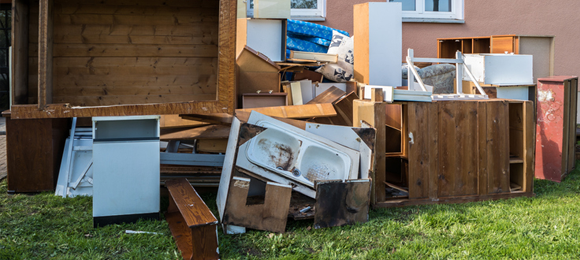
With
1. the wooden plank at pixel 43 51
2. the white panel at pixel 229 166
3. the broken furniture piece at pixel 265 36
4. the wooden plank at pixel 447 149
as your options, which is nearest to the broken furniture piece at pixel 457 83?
the wooden plank at pixel 447 149

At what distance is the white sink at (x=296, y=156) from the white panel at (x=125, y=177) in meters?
0.76

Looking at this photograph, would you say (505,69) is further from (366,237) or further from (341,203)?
(366,237)

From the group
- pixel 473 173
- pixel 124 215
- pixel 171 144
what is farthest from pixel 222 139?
pixel 473 173

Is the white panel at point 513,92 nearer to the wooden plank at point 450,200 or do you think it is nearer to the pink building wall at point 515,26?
the wooden plank at point 450,200

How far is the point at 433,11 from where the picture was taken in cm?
781

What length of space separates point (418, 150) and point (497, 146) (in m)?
0.77

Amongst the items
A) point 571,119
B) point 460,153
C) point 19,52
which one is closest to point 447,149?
point 460,153

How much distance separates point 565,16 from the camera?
322 inches

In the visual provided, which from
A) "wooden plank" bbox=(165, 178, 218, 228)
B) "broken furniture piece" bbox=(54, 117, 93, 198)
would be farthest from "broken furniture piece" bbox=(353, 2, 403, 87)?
"broken furniture piece" bbox=(54, 117, 93, 198)

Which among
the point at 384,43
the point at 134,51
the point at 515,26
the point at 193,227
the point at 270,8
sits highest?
the point at 515,26

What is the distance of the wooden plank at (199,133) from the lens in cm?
416

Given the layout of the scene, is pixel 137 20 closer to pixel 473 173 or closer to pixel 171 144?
pixel 171 144

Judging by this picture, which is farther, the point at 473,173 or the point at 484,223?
the point at 473,173

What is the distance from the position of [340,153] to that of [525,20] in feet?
21.8
